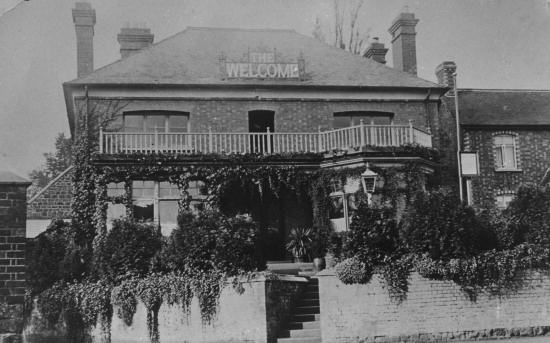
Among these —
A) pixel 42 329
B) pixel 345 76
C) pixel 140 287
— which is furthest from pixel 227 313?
pixel 345 76

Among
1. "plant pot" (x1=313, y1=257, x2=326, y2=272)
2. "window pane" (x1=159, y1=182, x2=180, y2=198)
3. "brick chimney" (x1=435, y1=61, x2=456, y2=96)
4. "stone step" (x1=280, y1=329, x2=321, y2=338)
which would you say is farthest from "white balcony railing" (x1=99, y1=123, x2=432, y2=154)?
"stone step" (x1=280, y1=329, x2=321, y2=338)

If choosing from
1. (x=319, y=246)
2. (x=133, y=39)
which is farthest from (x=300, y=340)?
(x=133, y=39)

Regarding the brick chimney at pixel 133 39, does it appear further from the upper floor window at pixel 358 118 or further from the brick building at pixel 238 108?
the upper floor window at pixel 358 118

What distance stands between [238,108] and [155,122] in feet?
10.2

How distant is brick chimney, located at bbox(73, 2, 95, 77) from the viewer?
26000 mm

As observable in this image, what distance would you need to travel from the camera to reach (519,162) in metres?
26.9

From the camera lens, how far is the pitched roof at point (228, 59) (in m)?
24.1

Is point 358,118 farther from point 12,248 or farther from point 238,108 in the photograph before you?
point 12,248

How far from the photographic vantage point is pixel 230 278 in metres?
14.7

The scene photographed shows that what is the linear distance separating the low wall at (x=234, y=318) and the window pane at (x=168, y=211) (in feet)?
23.0

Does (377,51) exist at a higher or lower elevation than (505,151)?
higher

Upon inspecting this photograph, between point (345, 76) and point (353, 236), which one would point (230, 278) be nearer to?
point (353, 236)

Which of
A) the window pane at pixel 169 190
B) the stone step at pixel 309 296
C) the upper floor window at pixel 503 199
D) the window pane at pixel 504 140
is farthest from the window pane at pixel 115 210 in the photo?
the window pane at pixel 504 140

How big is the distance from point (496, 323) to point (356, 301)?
3.09 metres
